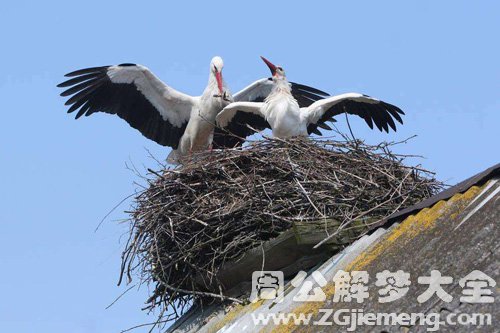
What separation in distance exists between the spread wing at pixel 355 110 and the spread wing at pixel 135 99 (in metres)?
1.73

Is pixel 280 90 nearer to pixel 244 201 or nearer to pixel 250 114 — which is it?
pixel 250 114

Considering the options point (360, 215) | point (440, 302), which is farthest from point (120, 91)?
point (440, 302)

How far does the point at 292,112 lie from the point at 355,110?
39.0 inches

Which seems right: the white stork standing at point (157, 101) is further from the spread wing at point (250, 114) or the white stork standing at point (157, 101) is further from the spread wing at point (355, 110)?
the spread wing at point (355, 110)

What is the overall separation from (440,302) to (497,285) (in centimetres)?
21

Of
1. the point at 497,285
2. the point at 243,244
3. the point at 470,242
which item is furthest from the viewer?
the point at 243,244

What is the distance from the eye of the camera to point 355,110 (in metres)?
8.64

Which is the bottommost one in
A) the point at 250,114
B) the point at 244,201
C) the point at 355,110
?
the point at 244,201

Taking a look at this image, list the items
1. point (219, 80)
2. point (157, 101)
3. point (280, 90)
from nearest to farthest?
1. point (280, 90)
2. point (219, 80)
3. point (157, 101)

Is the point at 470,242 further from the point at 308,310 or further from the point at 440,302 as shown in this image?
the point at 308,310

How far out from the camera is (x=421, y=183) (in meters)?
6.32

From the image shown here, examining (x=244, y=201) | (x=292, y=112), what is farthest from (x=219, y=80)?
(x=244, y=201)

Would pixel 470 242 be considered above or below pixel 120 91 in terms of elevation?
below

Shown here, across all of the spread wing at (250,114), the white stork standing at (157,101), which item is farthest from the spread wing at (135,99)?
the spread wing at (250,114)
